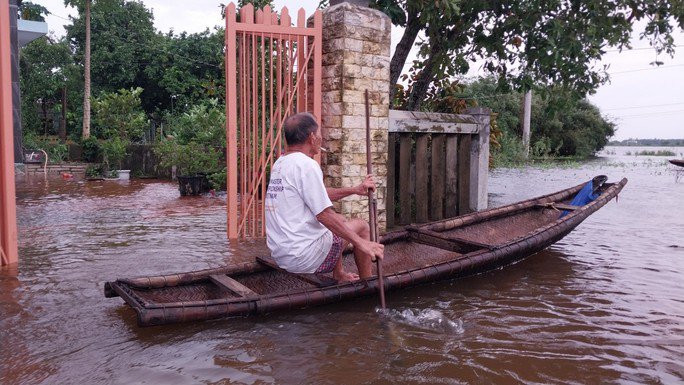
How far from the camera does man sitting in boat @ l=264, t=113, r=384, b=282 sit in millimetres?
3771

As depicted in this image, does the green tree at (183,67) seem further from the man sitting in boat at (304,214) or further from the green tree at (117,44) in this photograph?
the man sitting in boat at (304,214)

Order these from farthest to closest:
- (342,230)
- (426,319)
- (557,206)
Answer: (557,206) → (426,319) → (342,230)

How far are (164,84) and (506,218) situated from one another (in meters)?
20.7

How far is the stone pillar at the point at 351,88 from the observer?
631 centimetres

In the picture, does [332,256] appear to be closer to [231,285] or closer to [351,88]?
[231,285]

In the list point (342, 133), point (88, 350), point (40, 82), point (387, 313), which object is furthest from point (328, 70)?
point (40, 82)

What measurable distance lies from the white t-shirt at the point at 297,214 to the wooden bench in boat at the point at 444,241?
1738 mm

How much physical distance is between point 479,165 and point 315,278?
16.9ft

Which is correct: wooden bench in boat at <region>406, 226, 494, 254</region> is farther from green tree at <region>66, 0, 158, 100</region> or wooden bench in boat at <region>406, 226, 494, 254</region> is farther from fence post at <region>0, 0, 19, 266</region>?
green tree at <region>66, 0, 158, 100</region>

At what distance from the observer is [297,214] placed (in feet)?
12.8

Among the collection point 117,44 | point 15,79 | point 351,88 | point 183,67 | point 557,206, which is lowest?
point 557,206

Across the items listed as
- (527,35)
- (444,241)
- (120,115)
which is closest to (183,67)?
(120,115)

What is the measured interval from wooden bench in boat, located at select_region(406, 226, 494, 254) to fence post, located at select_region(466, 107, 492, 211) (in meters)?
3.09

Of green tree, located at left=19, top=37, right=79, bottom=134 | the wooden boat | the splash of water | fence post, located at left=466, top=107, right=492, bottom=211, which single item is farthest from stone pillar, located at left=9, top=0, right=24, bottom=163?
the splash of water
